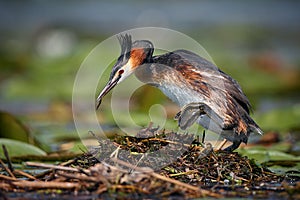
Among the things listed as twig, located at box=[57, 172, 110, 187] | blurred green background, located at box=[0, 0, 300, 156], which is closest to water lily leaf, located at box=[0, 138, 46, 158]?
blurred green background, located at box=[0, 0, 300, 156]

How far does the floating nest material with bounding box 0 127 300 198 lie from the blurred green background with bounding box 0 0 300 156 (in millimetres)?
2426

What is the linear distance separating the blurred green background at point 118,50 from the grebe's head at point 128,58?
199 centimetres

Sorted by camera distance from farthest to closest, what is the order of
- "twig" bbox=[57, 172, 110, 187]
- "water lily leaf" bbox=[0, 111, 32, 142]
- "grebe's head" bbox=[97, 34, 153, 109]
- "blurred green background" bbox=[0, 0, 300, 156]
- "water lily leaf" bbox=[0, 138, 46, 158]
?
"blurred green background" bbox=[0, 0, 300, 156] → "water lily leaf" bbox=[0, 111, 32, 142] → "water lily leaf" bbox=[0, 138, 46, 158] → "grebe's head" bbox=[97, 34, 153, 109] → "twig" bbox=[57, 172, 110, 187]

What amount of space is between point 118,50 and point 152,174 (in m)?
9.78

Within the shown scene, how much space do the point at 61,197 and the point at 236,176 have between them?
1.65 m

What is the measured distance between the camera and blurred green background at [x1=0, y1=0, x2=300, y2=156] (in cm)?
1126

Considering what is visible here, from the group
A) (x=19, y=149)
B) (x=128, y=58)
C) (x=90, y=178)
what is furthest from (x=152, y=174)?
(x=19, y=149)

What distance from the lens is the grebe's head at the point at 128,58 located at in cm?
735

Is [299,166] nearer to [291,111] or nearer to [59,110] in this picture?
[291,111]

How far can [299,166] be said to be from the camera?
7660mm

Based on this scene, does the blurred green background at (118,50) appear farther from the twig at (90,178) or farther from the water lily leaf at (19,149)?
the twig at (90,178)

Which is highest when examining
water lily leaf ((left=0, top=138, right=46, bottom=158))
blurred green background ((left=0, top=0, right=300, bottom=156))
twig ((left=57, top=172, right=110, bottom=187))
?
blurred green background ((left=0, top=0, right=300, bottom=156))

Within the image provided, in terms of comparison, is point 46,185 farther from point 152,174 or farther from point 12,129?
point 12,129

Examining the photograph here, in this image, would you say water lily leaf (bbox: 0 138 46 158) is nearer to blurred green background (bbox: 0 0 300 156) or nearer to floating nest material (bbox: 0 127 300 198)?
blurred green background (bbox: 0 0 300 156)
